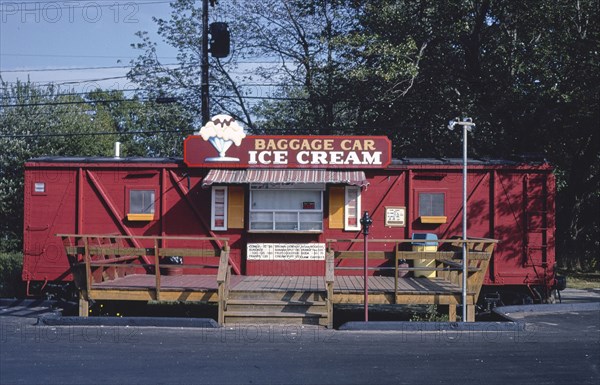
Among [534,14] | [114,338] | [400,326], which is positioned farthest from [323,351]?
[534,14]

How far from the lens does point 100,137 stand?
31109 millimetres

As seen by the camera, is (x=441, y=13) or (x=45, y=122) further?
(x=45, y=122)

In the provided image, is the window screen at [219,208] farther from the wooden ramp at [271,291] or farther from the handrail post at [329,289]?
the handrail post at [329,289]

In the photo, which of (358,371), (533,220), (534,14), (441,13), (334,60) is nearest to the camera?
(358,371)

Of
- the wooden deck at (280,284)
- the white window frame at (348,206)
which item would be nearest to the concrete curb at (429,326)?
the wooden deck at (280,284)

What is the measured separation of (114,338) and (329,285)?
3.83 metres

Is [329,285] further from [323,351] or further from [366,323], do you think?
[323,351]

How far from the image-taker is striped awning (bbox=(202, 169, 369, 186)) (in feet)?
47.0

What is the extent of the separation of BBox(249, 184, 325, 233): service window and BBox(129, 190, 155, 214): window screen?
223 cm

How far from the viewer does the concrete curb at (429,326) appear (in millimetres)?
11945

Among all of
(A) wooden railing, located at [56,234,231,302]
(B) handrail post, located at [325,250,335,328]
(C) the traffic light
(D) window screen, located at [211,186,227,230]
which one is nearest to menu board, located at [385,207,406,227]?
(B) handrail post, located at [325,250,335,328]

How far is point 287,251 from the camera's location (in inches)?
591

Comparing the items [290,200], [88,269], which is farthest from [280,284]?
[88,269]

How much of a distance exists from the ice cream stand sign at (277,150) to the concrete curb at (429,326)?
4108 millimetres
